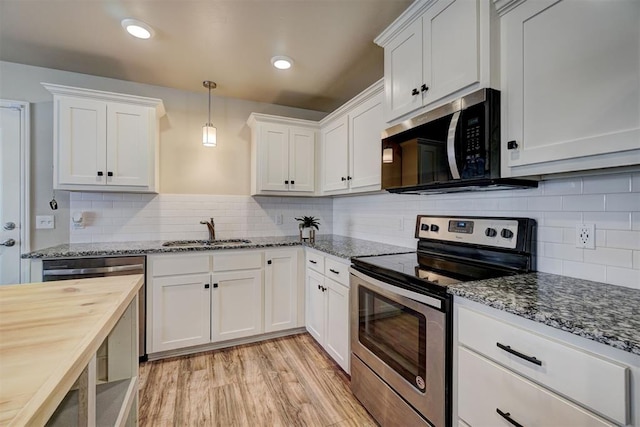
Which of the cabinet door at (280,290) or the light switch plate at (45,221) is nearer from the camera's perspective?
the light switch plate at (45,221)

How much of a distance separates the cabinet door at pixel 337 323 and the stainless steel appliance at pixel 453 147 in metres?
0.87

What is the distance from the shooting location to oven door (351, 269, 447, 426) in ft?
4.08

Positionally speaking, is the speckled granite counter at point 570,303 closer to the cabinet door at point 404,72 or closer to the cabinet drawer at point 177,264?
the cabinet door at point 404,72

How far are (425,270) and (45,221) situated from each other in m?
3.16

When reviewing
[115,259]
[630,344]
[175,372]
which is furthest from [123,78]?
[630,344]

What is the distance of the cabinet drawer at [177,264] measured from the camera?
237 cm

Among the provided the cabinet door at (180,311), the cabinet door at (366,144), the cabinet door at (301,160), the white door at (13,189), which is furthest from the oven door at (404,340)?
the white door at (13,189)

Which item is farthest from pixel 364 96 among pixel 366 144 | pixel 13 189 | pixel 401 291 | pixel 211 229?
pixel 13 189

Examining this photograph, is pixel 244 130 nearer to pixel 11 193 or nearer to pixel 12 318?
pixel 11 193

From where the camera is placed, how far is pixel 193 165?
121 inches

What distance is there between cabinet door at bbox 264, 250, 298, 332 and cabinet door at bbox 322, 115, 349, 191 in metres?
0.78

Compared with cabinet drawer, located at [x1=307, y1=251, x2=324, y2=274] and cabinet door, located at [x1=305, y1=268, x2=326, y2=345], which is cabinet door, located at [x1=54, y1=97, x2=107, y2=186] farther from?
cabinet door, located at [x1=305, y1=268, x2=326, y2=345]

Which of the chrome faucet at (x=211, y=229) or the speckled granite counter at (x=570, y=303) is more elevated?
the chrome faucet at (x=211, y=229)

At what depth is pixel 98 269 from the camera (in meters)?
2.19
